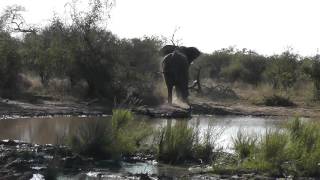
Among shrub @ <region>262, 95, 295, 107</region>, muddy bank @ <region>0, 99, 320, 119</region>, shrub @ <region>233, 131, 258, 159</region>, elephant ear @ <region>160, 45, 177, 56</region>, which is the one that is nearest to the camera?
shrub @ <region>233, 131, 258, 159</region>

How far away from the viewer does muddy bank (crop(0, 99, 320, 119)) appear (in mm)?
26806

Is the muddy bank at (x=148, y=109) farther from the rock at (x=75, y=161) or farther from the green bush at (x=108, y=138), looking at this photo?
the rock at (x=75, y=161)

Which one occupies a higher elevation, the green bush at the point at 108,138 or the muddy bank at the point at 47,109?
the muddy bank at the point at 47,109

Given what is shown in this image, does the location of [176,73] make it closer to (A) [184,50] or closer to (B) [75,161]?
(A) [184,50]

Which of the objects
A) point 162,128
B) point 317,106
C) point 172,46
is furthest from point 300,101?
point 162,128

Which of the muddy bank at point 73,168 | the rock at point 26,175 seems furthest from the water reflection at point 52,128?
the rock at point 26,175

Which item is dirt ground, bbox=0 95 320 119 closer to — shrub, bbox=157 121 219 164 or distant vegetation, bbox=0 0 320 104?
distant vegetation, bbox=0 0 320 104

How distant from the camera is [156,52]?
42250mm

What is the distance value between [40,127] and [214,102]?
15.2m

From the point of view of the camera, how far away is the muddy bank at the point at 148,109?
87.9 ft

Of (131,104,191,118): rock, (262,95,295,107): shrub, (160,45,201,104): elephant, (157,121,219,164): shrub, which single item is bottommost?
(157,121,219,164): shrub

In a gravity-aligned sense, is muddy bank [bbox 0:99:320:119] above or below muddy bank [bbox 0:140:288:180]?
above

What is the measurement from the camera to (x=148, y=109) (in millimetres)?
28297

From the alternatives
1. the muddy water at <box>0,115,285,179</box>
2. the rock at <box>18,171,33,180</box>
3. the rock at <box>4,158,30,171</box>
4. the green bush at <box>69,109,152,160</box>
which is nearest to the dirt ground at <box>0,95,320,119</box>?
the muddy water at <box>0,115,285,179</box>
